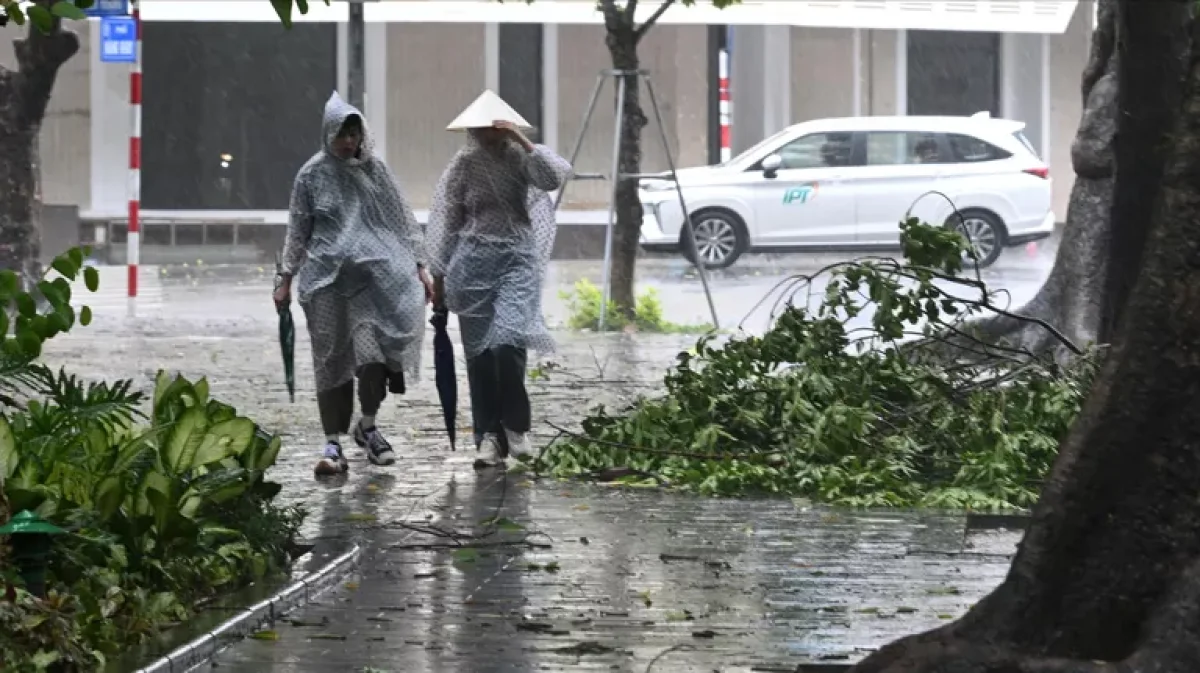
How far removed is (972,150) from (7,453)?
73.1ft

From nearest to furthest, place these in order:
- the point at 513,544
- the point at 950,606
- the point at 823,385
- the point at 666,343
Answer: the point at 950,606, the point at 513,544, the point at 823,385, the point at 666,343

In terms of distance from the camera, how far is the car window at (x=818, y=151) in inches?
1084

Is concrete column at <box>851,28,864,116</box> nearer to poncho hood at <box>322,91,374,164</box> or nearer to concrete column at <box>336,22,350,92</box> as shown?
concrete column at <box>336,22,350,92</box>

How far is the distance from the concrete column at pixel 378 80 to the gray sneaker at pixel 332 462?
2148cm

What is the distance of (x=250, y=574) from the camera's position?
23.8ft

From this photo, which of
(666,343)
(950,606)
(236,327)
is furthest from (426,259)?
(236,327)

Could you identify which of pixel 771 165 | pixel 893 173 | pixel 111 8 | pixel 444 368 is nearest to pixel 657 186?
pixel 771 165

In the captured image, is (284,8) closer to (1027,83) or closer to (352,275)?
(352,275)

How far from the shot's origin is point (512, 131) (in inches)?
417

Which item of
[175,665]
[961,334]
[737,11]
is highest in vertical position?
[737,11]

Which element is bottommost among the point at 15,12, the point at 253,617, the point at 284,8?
the point at 253,617

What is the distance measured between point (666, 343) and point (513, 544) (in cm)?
1010

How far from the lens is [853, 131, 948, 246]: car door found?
90.6 ft

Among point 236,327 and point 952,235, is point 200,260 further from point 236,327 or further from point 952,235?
point 952,235
